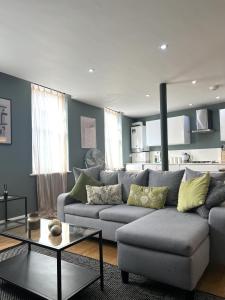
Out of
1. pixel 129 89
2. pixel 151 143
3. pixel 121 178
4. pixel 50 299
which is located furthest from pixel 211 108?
pixel 50 299

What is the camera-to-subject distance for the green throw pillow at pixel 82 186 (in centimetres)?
333

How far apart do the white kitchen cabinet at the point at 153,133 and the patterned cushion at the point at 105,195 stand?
4.10 meters

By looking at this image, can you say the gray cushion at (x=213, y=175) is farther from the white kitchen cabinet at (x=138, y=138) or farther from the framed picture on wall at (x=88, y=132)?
the white kitchen cabinet at (x=138, y=138)

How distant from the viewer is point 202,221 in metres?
2.16

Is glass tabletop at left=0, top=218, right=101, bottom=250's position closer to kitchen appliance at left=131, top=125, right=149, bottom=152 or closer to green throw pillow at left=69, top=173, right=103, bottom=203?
green throw pillow at left=69, top=173, right=103, bottom=203

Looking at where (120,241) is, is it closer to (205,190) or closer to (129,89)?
(205,190)

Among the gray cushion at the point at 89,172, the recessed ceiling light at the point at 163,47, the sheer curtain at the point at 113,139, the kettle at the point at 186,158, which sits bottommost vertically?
the gray cushion at the point at 89,172

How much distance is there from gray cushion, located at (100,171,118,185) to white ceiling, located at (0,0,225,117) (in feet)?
5.51

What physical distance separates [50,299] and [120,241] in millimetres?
683

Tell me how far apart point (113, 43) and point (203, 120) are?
4.19 m

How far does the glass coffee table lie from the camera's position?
Result: 5.51 ft

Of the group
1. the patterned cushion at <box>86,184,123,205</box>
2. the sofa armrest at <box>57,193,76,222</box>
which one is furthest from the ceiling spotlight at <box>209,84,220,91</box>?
the sofa armrest at <box>57,193,76,222</box>

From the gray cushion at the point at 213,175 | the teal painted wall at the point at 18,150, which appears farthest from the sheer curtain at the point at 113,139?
the gray cushion at the point at 213,175

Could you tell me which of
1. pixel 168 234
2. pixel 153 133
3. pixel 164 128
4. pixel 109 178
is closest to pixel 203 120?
pixel 153 133
